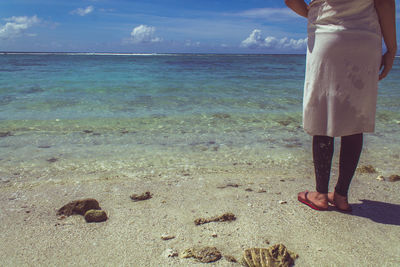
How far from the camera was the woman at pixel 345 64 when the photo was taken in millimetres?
1933

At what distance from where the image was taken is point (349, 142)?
2160mm

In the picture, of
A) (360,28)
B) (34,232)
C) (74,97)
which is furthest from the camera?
(74,97)

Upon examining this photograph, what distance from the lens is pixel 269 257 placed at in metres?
1.72

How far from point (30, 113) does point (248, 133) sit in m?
4.71

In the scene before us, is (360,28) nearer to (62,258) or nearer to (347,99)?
(347,99)

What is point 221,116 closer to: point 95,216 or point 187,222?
point 187,222

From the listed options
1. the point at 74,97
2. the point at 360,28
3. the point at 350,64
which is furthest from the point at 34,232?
the point at 74,97

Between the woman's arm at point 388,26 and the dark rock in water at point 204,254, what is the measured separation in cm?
160

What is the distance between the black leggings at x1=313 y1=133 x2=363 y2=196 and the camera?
7.09 ft

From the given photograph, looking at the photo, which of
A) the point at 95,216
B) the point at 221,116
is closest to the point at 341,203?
the point at 95,216

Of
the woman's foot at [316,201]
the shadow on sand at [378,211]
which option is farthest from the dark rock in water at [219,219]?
the shadow on sand at [378,211]

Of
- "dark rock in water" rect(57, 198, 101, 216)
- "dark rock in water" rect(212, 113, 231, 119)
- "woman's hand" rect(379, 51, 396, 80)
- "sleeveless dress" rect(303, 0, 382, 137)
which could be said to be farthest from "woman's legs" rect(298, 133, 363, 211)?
"dark rock in water" rect(212, 113, 231, 119)

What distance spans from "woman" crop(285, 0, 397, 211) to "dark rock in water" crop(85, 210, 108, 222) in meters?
1.56

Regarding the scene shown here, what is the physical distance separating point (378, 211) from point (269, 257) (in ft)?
3.86
